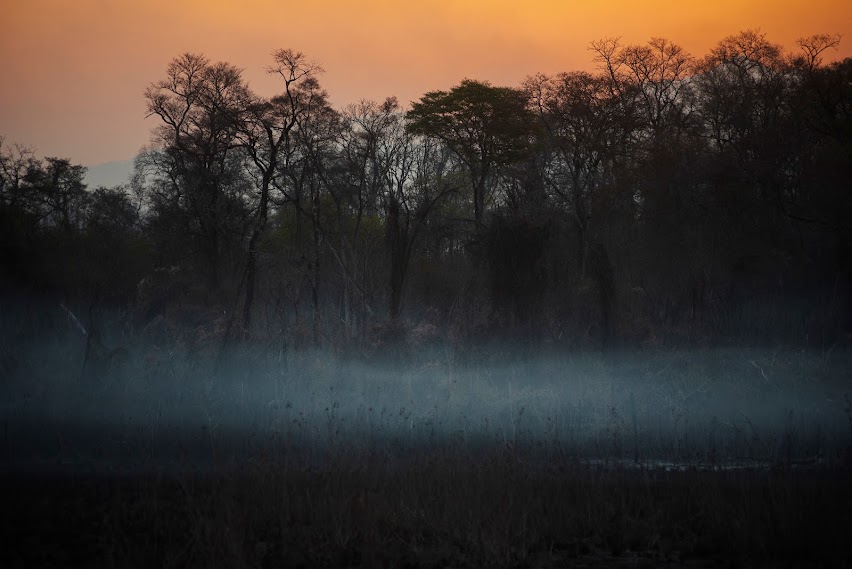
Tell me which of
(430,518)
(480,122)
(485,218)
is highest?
(480,122)

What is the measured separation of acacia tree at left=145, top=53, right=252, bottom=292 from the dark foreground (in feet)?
90.6

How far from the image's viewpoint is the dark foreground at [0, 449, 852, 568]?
9.01 metres

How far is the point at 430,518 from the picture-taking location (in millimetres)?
10281

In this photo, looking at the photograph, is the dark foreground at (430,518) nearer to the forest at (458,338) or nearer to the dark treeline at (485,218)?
the forest at (458,338)

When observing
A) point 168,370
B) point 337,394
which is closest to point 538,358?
point 337,394

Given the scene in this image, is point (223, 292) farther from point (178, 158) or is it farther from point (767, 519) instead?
point (767, 519)

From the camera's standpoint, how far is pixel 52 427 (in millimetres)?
15859

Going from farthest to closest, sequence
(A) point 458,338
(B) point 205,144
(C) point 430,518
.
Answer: (B) point 205,144 < (A) point 458,338 < (C) point 430,518

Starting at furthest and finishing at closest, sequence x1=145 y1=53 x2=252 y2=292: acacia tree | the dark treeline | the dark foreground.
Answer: x1=145 y1=53 x2=252 y2=292: acacia tree < the dark treeline < the dark foreground

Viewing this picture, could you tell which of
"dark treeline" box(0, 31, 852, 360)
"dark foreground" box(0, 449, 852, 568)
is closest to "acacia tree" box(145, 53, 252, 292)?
"dark treeline" box(0, 31, 852, 360)

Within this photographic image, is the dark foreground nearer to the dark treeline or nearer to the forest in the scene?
the forest

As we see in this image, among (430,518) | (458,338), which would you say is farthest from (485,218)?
(430,518)

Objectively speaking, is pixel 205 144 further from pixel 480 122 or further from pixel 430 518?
pixel 430 518

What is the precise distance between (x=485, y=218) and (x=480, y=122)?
482 centimetres
